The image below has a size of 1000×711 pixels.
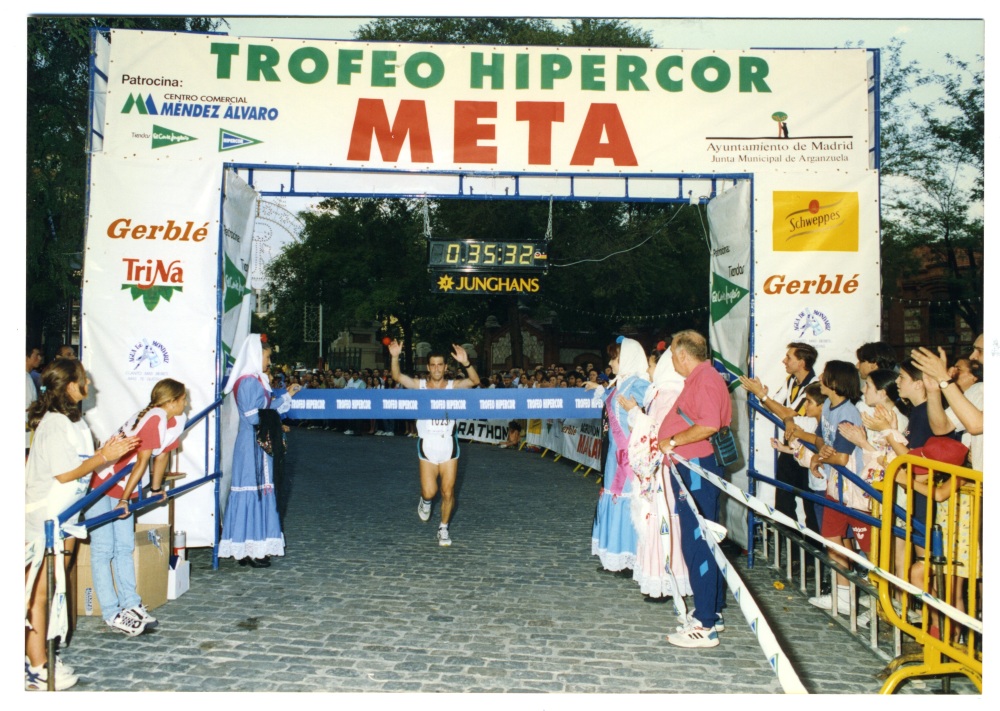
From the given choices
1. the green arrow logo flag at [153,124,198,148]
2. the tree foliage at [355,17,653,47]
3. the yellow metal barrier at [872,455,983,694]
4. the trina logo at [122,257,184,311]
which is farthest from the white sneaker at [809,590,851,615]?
the tree foliage at [355,17,653,47]

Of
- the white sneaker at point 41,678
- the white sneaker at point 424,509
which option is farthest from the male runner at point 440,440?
the white sneaker at point 41,678

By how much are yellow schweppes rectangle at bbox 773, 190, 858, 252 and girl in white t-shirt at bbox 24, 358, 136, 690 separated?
18.8 ft

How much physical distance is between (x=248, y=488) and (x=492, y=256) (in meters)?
3.44

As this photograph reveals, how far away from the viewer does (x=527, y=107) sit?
7359 mm

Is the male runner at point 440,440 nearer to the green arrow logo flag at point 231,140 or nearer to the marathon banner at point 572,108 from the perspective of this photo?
the marathon banner at point 572,108

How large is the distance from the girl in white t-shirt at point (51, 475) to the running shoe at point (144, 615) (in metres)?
0.70

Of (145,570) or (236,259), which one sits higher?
(236,259)

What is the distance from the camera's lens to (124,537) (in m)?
5.21

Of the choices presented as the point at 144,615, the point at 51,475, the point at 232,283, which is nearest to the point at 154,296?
the point at 232,283

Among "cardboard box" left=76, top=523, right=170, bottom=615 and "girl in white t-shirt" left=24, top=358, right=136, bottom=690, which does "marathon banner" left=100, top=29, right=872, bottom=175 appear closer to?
"girl in white t-shirt" left=24, top=358, right=136, bottom=690

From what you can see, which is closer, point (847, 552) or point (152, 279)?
point (847, 552)

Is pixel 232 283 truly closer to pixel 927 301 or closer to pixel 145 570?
pixel 145 570

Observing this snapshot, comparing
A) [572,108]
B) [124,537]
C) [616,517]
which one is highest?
[572,108]

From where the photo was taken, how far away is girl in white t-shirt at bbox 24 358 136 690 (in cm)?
428
